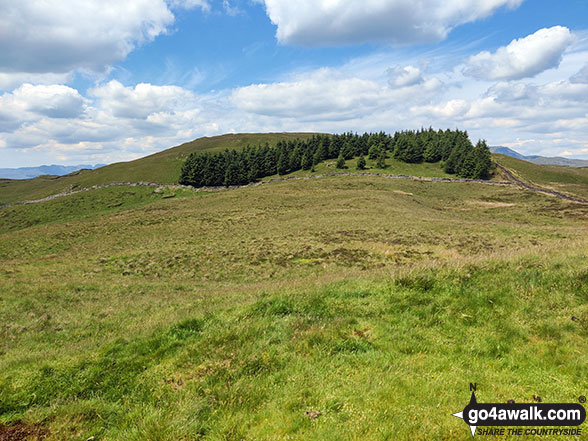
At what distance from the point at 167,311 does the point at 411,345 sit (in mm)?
8766

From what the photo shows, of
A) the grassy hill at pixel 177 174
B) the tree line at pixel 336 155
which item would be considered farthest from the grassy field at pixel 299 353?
the grassy hill at pixel 177 174

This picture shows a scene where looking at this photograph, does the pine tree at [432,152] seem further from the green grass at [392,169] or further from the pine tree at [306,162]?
the pine tree at [306,162]

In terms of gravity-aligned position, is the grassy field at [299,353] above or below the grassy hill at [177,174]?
below

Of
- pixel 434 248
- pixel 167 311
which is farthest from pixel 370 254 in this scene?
pixel 167 311

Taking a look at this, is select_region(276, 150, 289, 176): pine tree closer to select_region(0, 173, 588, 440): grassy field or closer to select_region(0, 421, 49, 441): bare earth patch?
select_region(0, 173, 588, 440): grassy field

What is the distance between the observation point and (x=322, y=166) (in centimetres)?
9531

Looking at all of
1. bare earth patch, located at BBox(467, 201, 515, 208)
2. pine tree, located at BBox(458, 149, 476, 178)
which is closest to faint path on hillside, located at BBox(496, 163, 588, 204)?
pine tree, located at BBox(458, 149, 476, 178)

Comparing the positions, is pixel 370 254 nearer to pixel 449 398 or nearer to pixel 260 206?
pixel 449 398
